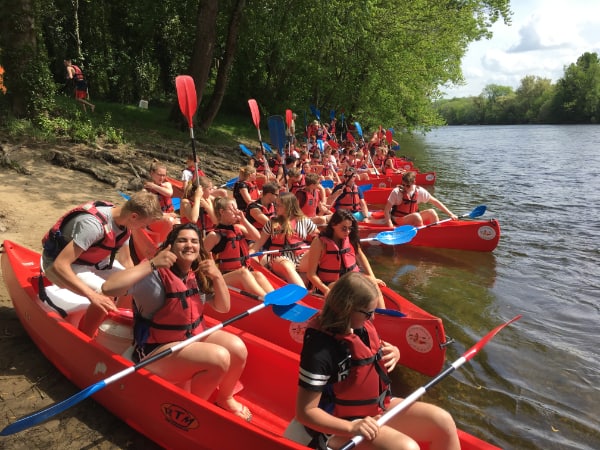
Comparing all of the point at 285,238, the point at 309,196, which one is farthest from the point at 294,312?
the point at 309,196

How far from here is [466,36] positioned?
2270 cm

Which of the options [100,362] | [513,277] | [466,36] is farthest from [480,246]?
[466,36]

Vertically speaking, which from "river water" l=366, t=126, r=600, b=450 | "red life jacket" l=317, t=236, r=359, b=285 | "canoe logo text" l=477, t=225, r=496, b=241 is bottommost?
"river water" l=366, t=126, r=600, b=450

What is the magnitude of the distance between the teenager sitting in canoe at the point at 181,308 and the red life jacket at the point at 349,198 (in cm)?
484

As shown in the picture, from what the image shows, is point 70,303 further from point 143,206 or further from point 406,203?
point 406,203

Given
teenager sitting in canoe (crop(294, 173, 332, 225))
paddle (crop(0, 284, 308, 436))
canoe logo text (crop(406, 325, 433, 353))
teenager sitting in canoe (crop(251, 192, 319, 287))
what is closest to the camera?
paddle (crop(0, 284, 308, 436))

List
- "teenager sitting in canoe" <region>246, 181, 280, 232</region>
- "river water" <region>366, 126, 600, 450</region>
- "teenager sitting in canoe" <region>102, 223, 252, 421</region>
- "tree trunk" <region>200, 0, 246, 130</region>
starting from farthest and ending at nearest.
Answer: "tree trunk" <region>200, 0, 246, 130</region>
"teenager sitting in canoe" <region>246, 181, 280, 232</region>
"river water" <region>366, 126, 600, 450</region>
"teenager sitting in canoe" <region>102, 223, 252, 421</region>

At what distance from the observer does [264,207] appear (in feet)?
18.3

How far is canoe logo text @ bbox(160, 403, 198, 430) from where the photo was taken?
2.64 meters

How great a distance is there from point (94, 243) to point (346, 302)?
2197 mm

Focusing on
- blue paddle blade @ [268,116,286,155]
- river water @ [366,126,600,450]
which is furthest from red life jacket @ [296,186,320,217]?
blue paddle blade @ [268,116,286,155]

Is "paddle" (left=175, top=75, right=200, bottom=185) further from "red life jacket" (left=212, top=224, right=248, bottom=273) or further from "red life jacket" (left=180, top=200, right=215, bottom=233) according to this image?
"red life jacket" (left=212, top=224, right=248, bottom=273)

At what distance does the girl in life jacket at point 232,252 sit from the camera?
169 inches

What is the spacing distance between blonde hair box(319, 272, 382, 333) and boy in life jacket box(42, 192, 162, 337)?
157cm
